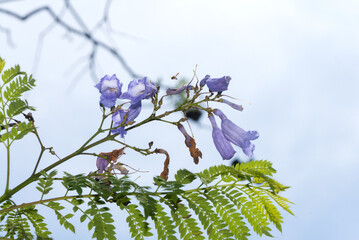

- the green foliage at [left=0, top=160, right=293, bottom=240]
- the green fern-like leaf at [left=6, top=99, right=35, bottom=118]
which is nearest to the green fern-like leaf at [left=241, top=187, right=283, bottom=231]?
the green foliage at [left=0, top=160, right=293, bottom=240]

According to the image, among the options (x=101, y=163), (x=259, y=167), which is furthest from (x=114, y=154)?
(x=259, y=167)

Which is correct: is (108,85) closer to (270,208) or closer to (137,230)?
(137,230)

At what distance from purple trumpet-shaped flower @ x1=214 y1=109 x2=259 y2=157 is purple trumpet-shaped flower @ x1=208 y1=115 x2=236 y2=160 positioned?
0.08ft

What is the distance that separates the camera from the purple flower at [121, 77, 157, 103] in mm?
2555

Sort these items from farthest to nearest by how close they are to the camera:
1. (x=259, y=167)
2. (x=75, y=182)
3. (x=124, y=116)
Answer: (x=124, y=116), (x=259, y=167), (x=75, y=182)

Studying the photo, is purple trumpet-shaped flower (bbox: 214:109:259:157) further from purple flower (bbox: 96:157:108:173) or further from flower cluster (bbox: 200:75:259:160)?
purple flower (bbox: 96:157:108:173)

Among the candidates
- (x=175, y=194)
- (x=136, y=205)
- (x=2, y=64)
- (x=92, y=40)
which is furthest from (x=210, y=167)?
(x=92, y=40)

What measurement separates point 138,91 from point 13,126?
63cm

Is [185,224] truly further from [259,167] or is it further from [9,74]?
[9,74]

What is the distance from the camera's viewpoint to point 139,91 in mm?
2576

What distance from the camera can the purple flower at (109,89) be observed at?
2518 millimetres

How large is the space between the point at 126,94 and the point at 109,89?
9 cm

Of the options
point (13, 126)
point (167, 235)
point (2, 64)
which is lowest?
point (167, 235)

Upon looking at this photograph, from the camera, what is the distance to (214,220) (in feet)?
7.38
